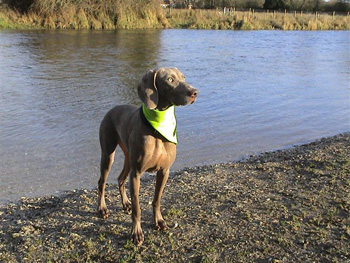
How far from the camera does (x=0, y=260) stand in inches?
149

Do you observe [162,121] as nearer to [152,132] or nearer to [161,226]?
[152,132]

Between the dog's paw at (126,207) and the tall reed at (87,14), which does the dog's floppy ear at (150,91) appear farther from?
the tall reed at (87,14)

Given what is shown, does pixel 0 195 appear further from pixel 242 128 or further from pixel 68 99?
pixel 68 99

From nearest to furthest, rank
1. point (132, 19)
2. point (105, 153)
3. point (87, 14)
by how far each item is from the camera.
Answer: point (105, 153), point (87, 14), point (132, 19)

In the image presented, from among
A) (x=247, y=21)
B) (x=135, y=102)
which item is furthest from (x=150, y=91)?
(x=247, y=21)

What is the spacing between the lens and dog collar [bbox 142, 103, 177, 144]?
3.84m

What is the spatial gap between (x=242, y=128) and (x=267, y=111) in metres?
1.96

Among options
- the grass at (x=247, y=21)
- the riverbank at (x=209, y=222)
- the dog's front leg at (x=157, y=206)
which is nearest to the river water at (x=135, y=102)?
the riverbank at (x=209, y=222)

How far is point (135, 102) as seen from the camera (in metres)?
11.1

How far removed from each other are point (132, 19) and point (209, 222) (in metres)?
34.7

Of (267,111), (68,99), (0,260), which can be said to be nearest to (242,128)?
(267,111)

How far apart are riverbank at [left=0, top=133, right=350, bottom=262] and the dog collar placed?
102 cm

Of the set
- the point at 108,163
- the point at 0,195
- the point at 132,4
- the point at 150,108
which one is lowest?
the point at 0,195

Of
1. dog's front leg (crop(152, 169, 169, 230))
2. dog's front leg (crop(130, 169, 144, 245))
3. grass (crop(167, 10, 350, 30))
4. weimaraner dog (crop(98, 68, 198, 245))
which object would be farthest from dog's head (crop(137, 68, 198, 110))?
grass (crop(167, 10, 350, 30))
